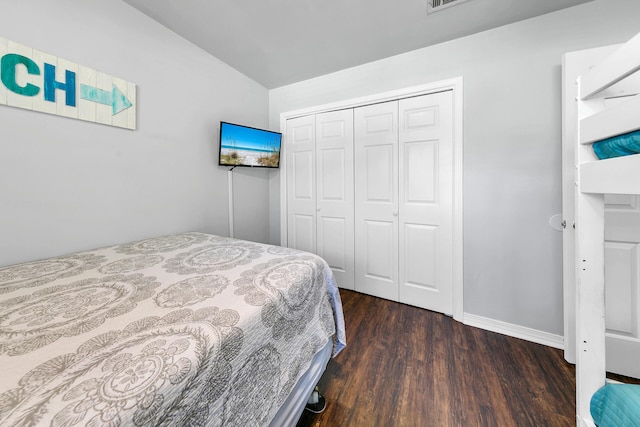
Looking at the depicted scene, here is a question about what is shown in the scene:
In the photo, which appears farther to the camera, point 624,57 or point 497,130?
point 497,130

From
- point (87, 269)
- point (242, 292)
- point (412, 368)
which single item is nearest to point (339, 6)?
point (242, 292)

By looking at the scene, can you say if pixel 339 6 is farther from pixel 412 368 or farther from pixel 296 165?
pixel 412 368

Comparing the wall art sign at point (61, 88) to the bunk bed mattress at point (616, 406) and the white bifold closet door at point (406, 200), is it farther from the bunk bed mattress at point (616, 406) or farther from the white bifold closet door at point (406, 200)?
the bunk bed mattress at point (616, 406)

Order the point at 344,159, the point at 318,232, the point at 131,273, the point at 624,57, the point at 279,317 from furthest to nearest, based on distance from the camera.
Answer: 1. the point at 318,232
2. the point at 344,159
3. the point at 131,273
4. the point at 279,317
5. the point at 624,57

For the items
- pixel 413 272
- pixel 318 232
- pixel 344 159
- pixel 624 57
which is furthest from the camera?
pixel 318 232

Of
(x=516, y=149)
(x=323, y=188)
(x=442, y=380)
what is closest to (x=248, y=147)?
(x=323, y=188)

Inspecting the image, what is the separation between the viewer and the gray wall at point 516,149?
164 cm

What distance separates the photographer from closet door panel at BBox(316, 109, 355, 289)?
256 cm

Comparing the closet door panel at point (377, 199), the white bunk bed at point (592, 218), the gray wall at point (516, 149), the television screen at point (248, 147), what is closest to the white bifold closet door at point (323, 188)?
the closet door panel at point (377, 199)

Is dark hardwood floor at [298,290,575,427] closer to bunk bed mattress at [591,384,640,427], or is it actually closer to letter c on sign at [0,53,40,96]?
bunk bed mattress at [591,384,640,427]

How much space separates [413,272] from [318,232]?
1152 mm

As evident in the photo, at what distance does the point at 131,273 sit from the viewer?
1.07 metres

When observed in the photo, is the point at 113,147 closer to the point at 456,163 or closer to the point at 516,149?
the point at 456,163

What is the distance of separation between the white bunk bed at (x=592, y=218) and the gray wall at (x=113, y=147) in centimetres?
246
